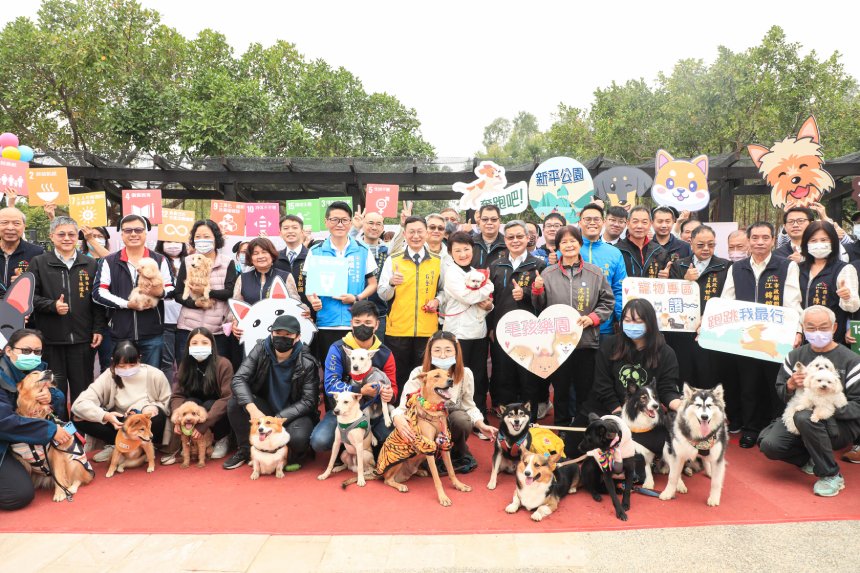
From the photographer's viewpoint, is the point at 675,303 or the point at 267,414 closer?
the point at 267,414

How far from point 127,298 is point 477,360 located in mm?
3333

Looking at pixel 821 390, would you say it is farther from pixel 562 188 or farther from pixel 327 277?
pixel 562 188

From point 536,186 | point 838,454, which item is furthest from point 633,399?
point 536,186

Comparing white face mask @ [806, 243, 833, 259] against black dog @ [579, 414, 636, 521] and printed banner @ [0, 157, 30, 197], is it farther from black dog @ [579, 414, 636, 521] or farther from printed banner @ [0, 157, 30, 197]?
printed banner @ [0, 157, 30, 197]

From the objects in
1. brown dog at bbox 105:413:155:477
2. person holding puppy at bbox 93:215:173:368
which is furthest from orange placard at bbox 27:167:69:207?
brown dog at bbox 105:413:155:477

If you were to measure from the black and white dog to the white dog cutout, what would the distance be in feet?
6.35

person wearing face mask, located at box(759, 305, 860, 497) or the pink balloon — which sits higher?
the pink balloon

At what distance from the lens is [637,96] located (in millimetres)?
21031

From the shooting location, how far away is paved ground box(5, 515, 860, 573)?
9.92ft

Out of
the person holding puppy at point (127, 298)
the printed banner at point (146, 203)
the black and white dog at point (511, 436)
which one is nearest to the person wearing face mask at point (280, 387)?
the person holding puppy at point (127, 298)

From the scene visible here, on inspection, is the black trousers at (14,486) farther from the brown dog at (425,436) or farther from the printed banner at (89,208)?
the printed banner at (89,208)

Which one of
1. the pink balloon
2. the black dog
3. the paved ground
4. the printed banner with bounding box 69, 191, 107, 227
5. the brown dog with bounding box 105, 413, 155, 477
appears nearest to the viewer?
the paved ground

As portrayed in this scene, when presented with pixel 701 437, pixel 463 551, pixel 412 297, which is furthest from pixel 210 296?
pixel 701 437

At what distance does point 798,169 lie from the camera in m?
6.67
